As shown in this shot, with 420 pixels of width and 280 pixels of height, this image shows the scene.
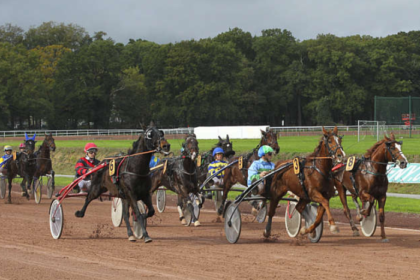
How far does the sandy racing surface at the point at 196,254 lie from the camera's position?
25.3 ft

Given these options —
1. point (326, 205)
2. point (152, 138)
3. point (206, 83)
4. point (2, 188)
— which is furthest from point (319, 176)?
→ point (206, 83)

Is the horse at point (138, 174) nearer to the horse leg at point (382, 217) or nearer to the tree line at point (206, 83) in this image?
the horse leg at point (382, 217)

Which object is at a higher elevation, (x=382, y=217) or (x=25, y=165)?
(x=25, y=165)

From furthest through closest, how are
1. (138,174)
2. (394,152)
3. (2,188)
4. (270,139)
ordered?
(2,188)
(270,139)
(394,152)
(138,174)

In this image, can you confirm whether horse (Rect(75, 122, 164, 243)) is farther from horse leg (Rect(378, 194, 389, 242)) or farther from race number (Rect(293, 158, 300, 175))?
horse leg (Rect(378, 194, 389, 242))

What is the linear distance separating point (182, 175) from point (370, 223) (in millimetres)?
3970

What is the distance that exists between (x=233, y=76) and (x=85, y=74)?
15.3 m

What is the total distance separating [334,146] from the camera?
33.0 ft

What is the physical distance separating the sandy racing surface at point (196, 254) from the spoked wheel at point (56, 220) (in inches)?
7.2

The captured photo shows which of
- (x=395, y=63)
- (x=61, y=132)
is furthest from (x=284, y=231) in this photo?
(x=395, y=63)

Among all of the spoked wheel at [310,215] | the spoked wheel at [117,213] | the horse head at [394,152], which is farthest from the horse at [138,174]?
the horse head at [394,152]

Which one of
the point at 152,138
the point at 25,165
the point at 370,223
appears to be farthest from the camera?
the point at 25,165

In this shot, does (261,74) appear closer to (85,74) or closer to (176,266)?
(85,74)

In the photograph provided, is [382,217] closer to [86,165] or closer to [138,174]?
[138,174]
